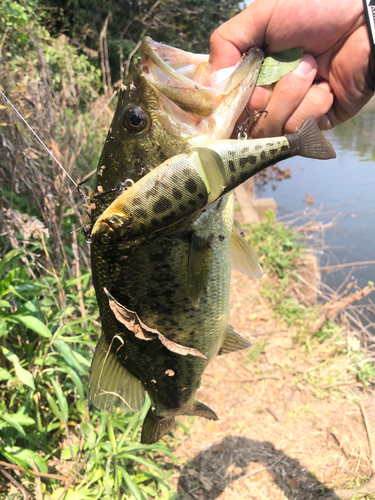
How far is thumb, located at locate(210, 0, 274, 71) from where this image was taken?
63.4 inches

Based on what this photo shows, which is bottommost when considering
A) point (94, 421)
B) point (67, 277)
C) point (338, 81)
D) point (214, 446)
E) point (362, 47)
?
point (214, 446)

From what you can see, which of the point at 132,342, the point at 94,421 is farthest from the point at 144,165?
the point at 94,421

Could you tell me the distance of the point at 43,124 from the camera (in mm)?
3277

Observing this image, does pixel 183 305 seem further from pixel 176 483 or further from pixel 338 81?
pixel 176 483

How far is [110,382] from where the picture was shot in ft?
5.64

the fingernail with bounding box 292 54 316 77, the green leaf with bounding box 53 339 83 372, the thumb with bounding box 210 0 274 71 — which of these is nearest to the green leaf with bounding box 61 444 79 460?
the green leaf with bounding box 53 339 83 372

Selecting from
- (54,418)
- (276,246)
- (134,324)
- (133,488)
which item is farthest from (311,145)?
(276,246)

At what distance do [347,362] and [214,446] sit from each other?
6.23 feet

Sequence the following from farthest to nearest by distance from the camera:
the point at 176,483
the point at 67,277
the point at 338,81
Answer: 1. the point at 67,277
2. the point at 176,483
3. the point at 338,81

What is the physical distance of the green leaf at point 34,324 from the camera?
7.43 ft

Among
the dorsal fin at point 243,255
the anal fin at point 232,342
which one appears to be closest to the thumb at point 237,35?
the dorsal fin at point 243,255

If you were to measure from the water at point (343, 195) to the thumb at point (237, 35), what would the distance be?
4.79 meters

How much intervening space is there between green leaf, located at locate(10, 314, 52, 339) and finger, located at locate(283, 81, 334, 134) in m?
1.96

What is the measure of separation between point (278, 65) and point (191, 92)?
1.83ft
